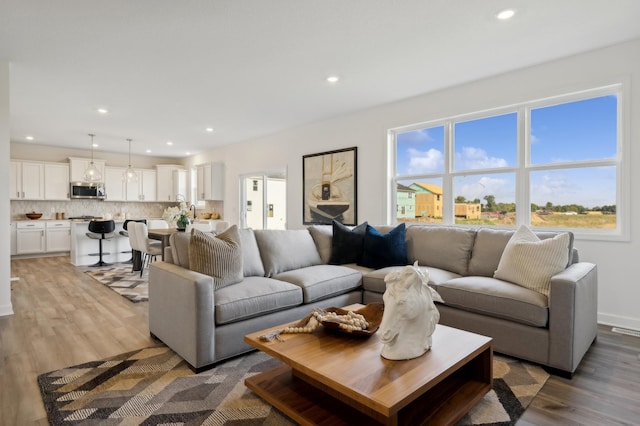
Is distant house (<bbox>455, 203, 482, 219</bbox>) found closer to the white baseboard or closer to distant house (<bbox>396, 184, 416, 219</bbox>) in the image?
distant house (<bbox>396, 184, 416, 219</bbox>)

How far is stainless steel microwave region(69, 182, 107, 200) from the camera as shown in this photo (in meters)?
7.95

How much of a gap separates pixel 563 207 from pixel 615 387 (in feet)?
6.32

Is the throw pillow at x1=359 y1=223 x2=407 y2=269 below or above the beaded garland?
above

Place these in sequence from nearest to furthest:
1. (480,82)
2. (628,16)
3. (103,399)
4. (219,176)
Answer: (103,399) → (628,16) → (480,82) → (219,176)

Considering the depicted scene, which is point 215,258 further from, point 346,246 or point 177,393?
point 346,246

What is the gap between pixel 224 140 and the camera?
7.39 meters

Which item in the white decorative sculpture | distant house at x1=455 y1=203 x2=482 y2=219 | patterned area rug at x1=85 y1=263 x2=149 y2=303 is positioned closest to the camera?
the white decorative sculpture

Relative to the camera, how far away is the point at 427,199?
14.9 ft

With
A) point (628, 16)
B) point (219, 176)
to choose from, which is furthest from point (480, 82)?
point (219, 176)

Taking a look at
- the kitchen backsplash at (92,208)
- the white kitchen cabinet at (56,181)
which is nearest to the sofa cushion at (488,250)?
the kitchen backsplash at (92,208)

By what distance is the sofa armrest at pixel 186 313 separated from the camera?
7.23 feet

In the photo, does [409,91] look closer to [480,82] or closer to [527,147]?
[480,82]

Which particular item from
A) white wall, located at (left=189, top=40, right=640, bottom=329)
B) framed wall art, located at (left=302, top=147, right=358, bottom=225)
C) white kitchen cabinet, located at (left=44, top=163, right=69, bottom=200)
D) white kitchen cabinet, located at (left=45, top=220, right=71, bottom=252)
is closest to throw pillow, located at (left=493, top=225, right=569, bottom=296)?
white wall, located at (left=189, top=40, right=640, bottom=329)

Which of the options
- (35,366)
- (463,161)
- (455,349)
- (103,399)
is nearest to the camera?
(455,349)
